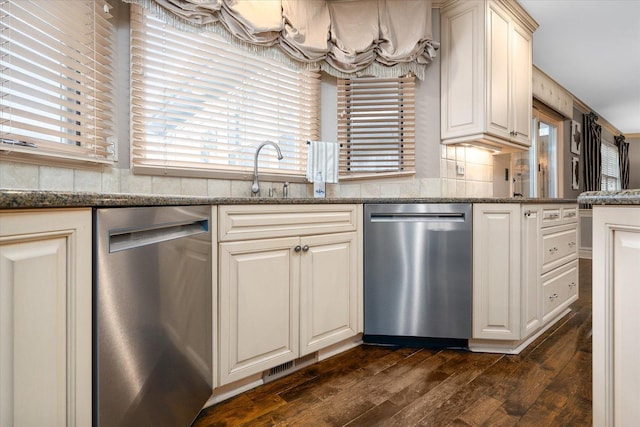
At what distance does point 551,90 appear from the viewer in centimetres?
415

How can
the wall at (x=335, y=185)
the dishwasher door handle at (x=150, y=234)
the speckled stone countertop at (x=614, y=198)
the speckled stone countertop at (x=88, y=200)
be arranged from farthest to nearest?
the wall at (x=335, y=185) < the dishwasher door handle at (x=150, y=234) < the speckled stone countertop at (x=614, y=198) < the speckled stone countertop at (x=88, y=200)

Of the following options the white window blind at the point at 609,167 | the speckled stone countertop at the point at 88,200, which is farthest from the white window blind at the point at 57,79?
the white window blind at the point at 609,167

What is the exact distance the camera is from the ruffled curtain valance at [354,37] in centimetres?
214

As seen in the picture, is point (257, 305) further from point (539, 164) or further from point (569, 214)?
point (539, 164)

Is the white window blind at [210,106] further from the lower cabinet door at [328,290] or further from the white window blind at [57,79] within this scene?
the lower cabinet door at [328,290]

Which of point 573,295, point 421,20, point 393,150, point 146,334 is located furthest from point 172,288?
point 573,295

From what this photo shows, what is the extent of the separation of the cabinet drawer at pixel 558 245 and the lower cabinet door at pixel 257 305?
1660 mm

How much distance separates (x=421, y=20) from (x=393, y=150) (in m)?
0.94

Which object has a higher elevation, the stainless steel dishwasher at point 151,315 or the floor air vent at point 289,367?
the stainless steel dishwasher at point 151,315

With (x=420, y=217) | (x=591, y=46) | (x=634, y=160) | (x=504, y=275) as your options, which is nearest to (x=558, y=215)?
(x=504, y=275)

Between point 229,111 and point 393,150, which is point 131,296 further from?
point 393,150

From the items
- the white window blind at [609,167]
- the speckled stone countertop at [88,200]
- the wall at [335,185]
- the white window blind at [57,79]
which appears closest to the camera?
the speckled stone countertop at [88,200]

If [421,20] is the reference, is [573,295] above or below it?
below

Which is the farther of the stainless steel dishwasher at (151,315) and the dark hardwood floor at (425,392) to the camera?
the dark hardwood floor at (425,392)
